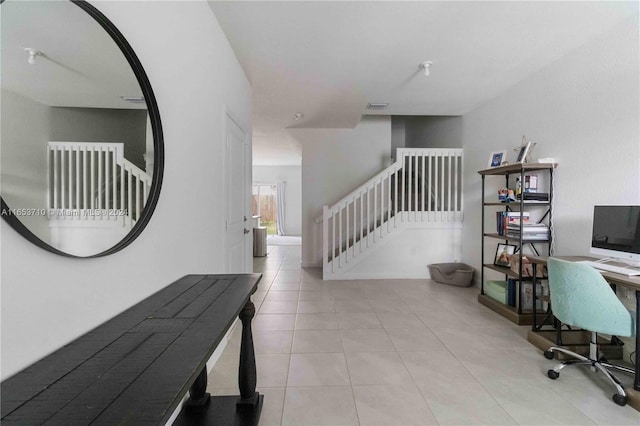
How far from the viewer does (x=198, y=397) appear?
1764 millimetres

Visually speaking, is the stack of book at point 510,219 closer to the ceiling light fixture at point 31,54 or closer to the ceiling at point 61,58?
the ceiling at point 61,58

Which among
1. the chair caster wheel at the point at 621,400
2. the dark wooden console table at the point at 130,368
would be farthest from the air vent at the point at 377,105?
the chair caster wheel at the point at 621,400

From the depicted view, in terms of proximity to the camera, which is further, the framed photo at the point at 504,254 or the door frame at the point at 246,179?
the framed photo at the point at 504,254

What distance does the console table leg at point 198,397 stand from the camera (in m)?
1.73

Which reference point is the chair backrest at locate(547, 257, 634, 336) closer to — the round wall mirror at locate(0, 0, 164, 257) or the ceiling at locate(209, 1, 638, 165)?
the ceiling at locate(209, 1, 638, 165)

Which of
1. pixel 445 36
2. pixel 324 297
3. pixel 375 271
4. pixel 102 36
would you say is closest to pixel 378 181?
pixel 375 271

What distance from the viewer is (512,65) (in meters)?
3.09

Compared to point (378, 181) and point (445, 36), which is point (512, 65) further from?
point (378, 181)

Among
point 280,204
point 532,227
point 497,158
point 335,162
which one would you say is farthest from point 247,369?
point 280,204

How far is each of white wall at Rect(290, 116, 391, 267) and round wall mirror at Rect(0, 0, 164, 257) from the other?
14.9ft

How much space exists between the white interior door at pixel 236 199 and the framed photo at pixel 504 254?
10.2 ft

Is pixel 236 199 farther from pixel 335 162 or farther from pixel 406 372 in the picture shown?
pixel 335 162

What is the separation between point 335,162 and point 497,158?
2924 mm

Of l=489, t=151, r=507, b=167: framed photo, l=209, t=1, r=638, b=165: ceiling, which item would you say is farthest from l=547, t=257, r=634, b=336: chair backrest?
l=209, t=1, r=638, b=165: ceiling
